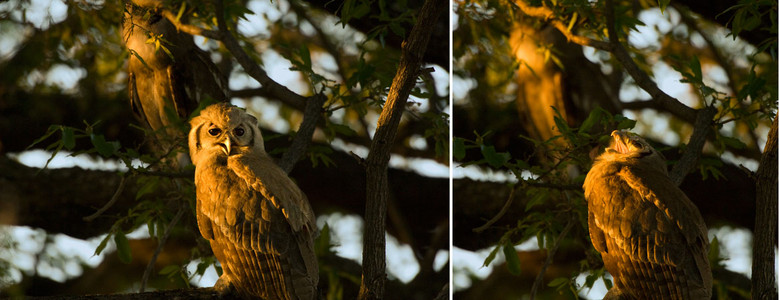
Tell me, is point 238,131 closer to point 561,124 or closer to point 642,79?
point 561,124

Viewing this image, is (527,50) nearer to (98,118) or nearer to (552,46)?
(552,46)

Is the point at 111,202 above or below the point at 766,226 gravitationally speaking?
below

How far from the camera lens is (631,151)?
→ 216 centimetres

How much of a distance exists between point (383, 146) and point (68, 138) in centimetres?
80

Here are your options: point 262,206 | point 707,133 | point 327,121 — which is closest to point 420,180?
point 327,121

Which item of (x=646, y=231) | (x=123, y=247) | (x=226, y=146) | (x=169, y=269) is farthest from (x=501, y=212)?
(x=123, y=247)

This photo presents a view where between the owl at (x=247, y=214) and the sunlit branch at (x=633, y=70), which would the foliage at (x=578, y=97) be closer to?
the sunlit branch at (x=633, y=70)

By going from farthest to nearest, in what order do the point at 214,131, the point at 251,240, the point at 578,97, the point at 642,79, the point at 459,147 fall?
1. the point at 459,147
2. the point at 578,97
3. the point at 642,79
4. the point at 214,131
5. the point at 251,240

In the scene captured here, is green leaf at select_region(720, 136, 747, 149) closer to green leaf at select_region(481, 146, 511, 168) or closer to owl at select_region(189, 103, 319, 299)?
green leaf at select_region(481, 146, 511, 168)

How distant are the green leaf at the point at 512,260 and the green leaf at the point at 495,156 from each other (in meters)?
0.25

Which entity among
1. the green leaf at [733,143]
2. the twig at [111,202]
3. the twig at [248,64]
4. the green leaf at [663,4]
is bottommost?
the twig at [111,202]

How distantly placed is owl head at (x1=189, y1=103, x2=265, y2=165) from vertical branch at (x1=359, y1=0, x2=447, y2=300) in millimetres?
319

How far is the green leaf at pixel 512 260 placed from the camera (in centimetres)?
235

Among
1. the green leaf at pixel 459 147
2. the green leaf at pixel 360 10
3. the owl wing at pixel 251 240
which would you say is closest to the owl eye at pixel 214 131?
the owl wing at pixel 251 240
